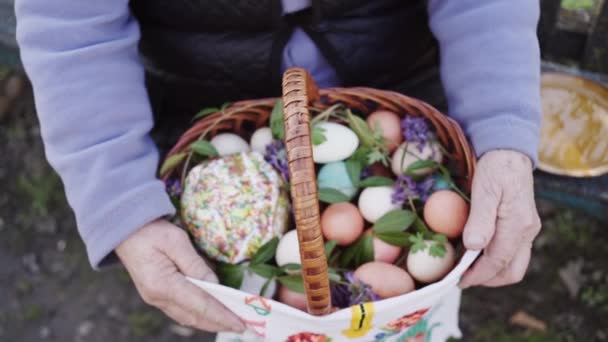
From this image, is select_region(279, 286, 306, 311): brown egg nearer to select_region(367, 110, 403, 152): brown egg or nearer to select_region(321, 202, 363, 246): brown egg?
select_region(321, 202, 363, 246): brown egg

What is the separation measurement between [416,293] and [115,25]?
0.64 metres

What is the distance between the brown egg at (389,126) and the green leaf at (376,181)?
0.24 feet

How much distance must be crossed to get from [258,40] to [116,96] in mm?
260

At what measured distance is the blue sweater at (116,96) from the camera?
35.8 inches

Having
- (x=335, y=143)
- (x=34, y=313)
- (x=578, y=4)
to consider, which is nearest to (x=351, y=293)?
(x=335, y=143)

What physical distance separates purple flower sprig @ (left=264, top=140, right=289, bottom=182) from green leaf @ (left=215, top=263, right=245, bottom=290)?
174 millimetres

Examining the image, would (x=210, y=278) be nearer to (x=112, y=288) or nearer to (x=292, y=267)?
(x=292, y=267)

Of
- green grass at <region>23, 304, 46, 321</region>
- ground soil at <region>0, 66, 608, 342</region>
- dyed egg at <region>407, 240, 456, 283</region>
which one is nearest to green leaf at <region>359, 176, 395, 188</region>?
dyed egg at <region>407, 240, 456, 283</region>

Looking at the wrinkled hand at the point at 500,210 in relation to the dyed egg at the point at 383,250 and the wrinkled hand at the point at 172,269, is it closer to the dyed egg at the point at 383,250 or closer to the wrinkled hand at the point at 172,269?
the dyed egg at the point at 383,250

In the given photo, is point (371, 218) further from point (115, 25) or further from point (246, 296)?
point (115, 25)

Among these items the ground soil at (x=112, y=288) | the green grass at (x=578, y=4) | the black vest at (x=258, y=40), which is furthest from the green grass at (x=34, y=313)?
the green grass at (x=578, y=4)

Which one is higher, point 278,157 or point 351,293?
point 278,157

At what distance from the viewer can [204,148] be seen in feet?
3.18

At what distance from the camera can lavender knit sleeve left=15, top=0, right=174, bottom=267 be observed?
906mm
